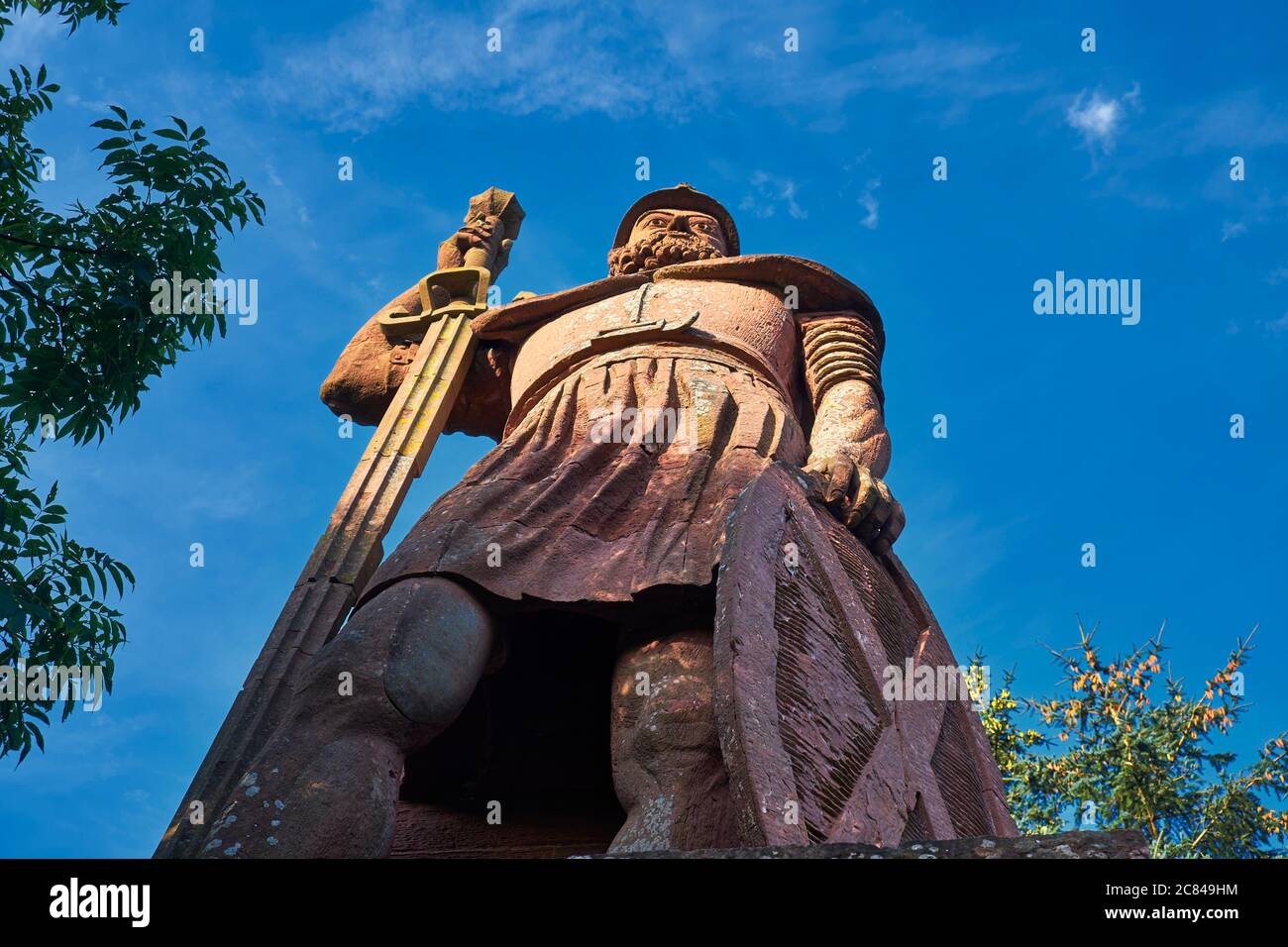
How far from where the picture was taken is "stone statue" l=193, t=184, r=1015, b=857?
168 inches

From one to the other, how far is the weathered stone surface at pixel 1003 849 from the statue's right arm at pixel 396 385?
4.42m

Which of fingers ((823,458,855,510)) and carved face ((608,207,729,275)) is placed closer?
fingers ((823,458,855,510))

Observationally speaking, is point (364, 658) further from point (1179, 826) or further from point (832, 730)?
point (1179, 826)

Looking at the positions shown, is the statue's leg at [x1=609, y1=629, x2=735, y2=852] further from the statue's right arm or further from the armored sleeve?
the statue's right arm

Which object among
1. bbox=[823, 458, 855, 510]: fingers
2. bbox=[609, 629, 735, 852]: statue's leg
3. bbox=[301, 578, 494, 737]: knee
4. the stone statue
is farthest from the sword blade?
bbox=[823, 458, 855, 510]: fingers

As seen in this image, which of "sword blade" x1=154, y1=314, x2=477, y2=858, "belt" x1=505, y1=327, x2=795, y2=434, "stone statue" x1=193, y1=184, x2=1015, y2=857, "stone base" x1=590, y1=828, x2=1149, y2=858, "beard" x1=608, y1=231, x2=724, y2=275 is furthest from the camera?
"beard" x1=608, y1=231, x2=724, y2=275

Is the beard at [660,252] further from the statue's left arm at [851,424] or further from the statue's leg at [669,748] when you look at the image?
the statue's leg at [669,748]

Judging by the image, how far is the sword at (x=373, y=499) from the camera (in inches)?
194

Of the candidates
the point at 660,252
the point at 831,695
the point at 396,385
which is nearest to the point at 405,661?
the point at 831,695

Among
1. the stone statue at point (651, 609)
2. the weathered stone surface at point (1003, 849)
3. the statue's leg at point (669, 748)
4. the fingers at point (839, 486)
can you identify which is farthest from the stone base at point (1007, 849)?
the fingers at point (839, 486)

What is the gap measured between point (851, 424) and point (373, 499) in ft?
6.89

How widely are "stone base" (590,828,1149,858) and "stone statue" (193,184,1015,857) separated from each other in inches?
24.9

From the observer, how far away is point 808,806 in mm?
4020
